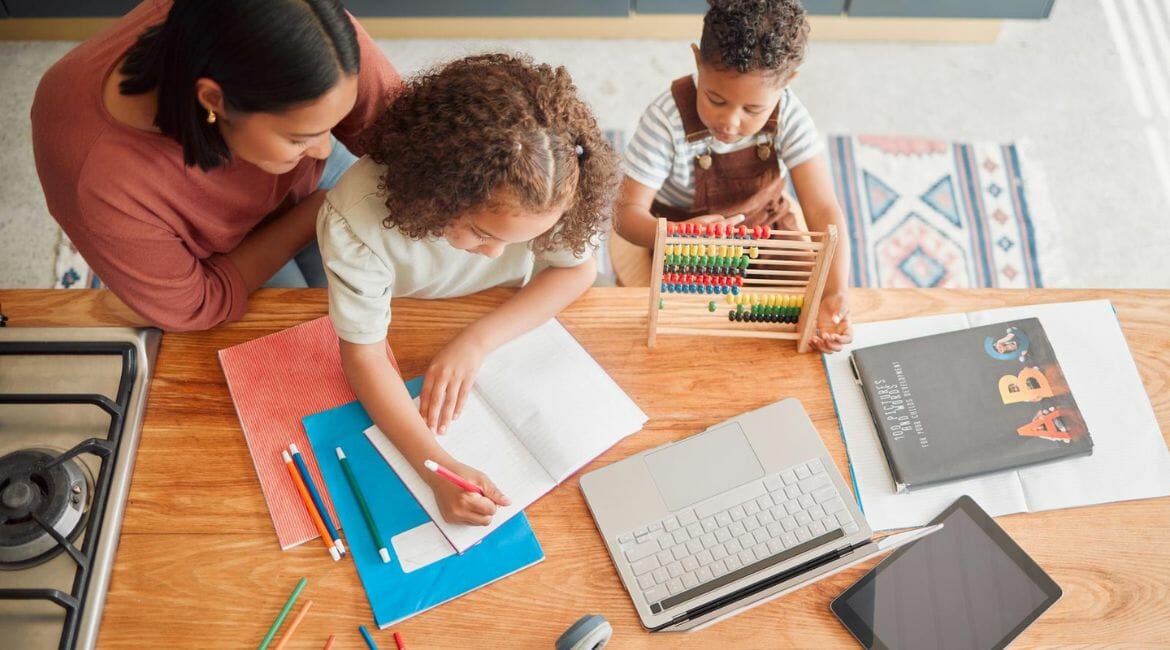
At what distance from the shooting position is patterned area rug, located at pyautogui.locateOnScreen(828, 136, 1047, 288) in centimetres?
238

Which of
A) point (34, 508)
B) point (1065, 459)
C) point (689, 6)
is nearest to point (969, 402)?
point (1065, 459)

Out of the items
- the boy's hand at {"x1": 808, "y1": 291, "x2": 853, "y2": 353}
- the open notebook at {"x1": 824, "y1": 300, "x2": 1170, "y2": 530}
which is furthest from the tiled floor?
the boy's hand at {"x1": 808, "y1": 291, "x2": 853, "y2": 353}

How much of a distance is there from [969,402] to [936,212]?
4.33 ft

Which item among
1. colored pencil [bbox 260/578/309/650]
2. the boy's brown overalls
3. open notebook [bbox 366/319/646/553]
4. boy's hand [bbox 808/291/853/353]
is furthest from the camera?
the boy's brown overalls

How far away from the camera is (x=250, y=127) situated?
1086mm

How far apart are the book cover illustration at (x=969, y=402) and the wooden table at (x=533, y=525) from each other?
0.07 m

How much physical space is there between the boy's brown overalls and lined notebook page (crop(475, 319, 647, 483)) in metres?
0.44

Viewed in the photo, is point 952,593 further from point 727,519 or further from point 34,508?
point 34,508

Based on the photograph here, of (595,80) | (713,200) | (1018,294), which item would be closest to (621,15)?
(595,80)

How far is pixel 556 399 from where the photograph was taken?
1.28 m

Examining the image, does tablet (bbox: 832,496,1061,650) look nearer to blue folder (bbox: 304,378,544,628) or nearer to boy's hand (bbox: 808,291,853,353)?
boy's hand (bbox: 808,291,853,353)

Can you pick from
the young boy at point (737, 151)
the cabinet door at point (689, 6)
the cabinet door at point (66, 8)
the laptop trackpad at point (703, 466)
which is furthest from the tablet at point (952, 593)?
the cabinet door at point (66, 8)

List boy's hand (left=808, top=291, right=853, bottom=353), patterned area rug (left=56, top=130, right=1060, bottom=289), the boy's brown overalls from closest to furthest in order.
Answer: boy's hand (left=808, top=291, right=853, bottom=353) < the boy's brown overalls < patterned area rug (left=56, top=130, right=1060, bottom=289)

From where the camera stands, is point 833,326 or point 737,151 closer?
point 833,326
